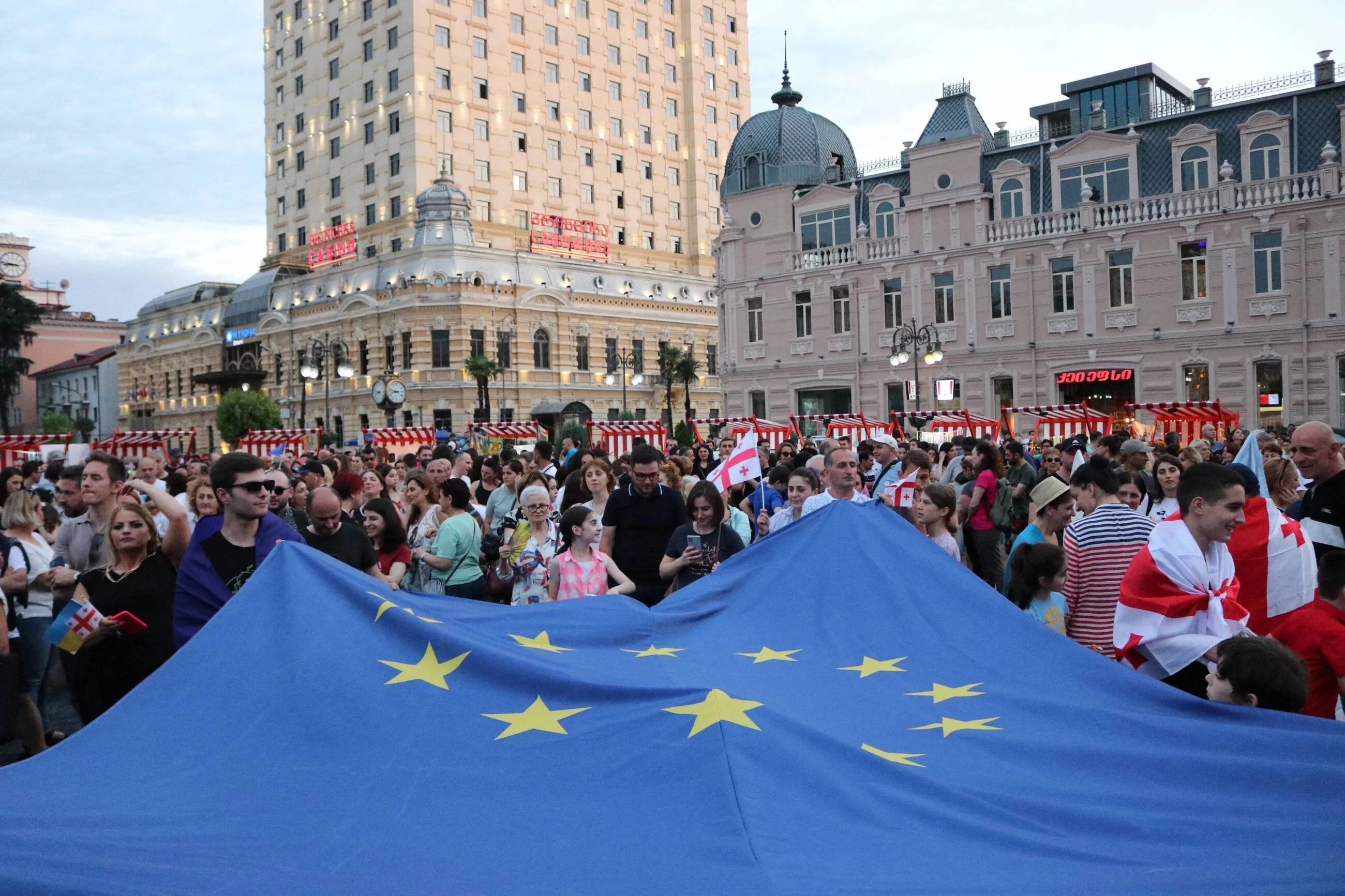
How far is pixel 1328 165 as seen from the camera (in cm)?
3203

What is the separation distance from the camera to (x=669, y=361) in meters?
63.1

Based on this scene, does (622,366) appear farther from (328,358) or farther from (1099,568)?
(1099,568)

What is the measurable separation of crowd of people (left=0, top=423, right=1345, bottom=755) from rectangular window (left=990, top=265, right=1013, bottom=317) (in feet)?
87.8

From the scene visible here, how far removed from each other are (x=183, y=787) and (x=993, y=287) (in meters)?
37.7

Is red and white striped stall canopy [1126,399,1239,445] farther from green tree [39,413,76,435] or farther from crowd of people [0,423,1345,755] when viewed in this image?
green tree [39,413,76,435]

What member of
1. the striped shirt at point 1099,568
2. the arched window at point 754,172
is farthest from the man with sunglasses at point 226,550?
the arched window at point 754,172

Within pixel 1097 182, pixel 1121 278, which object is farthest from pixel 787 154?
pixel 1121 278

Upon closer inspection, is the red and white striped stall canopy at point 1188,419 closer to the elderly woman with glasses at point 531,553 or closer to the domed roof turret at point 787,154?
the domed roof turret at point 787,154

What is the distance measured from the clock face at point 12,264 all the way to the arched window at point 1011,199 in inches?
3695

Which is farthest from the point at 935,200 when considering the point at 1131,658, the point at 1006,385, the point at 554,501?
the point at 1131,658

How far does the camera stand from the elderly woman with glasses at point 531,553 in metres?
8.78

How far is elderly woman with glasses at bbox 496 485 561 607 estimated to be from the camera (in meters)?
8.78

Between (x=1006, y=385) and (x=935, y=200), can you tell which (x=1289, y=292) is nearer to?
(x=1006, y=385)

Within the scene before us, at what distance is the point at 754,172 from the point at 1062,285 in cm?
1464
